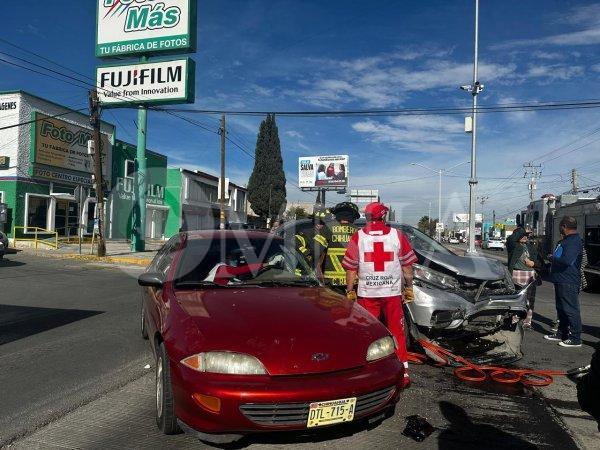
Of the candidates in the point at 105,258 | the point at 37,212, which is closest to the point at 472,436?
the point at 105,258

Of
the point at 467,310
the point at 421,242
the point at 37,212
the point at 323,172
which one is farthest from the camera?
the point at 323,172

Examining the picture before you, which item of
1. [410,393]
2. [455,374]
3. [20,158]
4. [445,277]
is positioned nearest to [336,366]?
[410,393]

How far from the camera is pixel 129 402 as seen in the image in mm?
4004

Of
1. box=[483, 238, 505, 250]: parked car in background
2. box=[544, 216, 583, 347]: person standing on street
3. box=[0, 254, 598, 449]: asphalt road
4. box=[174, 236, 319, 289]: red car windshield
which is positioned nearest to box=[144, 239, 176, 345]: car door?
box=[174, 236, 319, 289]: red car windshield

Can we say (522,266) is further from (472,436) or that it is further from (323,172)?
(323,172)

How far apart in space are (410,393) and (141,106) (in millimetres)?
20733

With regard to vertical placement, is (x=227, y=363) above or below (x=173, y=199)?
below

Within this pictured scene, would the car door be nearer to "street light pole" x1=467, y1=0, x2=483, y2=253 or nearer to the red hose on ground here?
the red hose on ground

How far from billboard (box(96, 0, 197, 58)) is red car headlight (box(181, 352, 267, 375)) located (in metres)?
21.0

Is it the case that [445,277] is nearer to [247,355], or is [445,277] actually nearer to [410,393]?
[410,393]

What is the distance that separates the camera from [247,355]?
292cm

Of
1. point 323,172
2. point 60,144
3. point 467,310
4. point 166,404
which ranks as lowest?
point 166,404

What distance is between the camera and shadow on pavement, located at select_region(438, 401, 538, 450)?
3.32 meters

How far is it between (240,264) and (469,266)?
314cm
